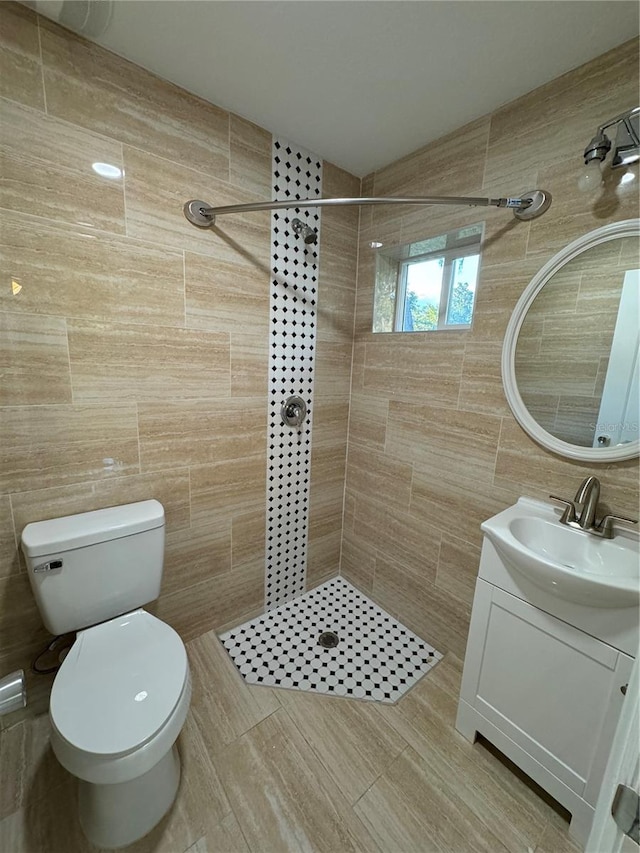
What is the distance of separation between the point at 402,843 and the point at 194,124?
2.61m

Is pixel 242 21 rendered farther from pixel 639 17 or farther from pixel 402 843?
pixel 402 843

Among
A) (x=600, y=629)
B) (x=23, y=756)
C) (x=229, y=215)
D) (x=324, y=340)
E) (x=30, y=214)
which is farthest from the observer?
(x=324, y=340)

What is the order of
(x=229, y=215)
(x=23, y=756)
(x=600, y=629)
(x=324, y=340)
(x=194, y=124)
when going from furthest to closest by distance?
(x=324, y=340) < (x=229, y=215) < (x=194, y=124) < (x=23, y=756) < (x=600, y=629)

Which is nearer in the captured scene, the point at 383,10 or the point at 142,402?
the point at 383,10

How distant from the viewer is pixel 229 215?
1.52 metres

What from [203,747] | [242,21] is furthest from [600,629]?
[242,21]

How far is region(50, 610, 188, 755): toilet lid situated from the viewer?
920 mm

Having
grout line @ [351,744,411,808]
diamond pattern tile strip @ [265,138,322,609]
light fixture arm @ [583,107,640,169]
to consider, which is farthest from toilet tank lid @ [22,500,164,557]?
light fixture arm @ [583,107,640,169]

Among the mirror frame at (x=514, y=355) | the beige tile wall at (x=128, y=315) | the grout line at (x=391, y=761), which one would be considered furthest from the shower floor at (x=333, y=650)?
the mirror frame at (x=514, y=355)

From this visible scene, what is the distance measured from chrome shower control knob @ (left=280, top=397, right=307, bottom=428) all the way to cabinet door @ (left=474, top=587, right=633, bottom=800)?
1.18 metres

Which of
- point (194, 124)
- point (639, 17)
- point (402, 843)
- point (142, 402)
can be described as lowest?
point (402, 843)

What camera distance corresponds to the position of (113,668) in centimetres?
110

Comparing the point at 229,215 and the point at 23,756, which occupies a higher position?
the point at 229,215

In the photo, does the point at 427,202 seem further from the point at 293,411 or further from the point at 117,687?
the point at 117,687
